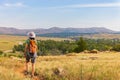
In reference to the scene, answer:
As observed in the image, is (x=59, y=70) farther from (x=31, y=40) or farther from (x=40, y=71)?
(x=31, y=40)

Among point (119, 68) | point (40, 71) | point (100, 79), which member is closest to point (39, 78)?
point (40, 71)

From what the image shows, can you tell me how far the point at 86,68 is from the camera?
1961cm

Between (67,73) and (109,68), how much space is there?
2821mm

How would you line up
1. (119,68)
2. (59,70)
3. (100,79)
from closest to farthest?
(100,79)
(59,70)
(119,68)

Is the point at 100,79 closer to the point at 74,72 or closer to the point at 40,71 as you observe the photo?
the point at 74,72

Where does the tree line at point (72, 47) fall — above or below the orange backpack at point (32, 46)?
below

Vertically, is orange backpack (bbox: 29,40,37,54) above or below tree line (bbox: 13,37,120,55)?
above

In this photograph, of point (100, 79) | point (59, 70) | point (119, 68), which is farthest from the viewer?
point (119, 68)

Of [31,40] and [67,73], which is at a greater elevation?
[31,40]

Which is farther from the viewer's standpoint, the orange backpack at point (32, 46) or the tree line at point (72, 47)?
the tree line at point (72, 47)

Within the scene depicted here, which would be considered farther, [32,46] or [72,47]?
[72,47]

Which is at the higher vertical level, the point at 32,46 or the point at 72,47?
the point at 32,46

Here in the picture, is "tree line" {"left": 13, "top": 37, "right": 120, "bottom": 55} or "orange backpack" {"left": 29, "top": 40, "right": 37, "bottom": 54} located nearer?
"orange backpack" {"left": 29, "top": 40, "right": 37, "bottom": 54}

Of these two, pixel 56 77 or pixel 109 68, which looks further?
pixel 109 68
